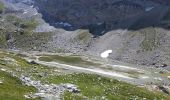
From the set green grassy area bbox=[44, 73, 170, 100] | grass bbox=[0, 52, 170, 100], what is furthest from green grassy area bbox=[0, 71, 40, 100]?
green grassy area bbox=[44, 73, 170, 100]

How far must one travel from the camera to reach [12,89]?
6400 cm

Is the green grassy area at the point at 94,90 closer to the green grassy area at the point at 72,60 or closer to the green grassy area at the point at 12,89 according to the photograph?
the green grassy area at the point at 12,89

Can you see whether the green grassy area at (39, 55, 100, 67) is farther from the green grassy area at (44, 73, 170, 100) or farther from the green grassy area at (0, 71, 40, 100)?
the green grassy area at (0, 71, 40, 100)

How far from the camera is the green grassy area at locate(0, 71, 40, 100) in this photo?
187 feet

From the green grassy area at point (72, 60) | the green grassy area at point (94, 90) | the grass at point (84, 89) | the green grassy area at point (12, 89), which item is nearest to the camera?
the green grassy area at point (12, 89)

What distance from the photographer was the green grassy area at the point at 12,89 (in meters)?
57.1

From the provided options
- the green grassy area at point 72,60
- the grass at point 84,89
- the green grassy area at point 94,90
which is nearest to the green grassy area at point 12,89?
the grass at point 84,89

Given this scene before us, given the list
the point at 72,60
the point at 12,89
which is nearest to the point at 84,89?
the point at 12,89

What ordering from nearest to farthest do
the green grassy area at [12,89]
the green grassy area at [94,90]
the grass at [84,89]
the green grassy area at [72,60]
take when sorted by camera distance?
the green grassy area at [12,89] < the grass at [84,89] < the green grassy area at [94,90] < the green grassy area at [72,60]

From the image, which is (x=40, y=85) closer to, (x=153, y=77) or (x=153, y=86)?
(x=153, y=86)

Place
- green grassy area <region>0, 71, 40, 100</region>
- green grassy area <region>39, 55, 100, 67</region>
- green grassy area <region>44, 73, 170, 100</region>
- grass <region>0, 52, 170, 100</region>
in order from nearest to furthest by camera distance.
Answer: green grassy area <region>0, 71, 40, 100</region> → grass <region>0, 52, 170, 100</region> → green grassy area <region>44, 73, 170, 100</region> → green grassy area <region>39, 55, 100, 67</region>

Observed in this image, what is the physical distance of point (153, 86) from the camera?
11369cm

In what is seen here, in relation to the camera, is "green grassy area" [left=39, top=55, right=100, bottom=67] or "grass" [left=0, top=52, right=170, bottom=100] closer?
"grass" [left=0, top=52, right=170, bottom=100]

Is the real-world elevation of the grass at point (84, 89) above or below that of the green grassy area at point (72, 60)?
below
